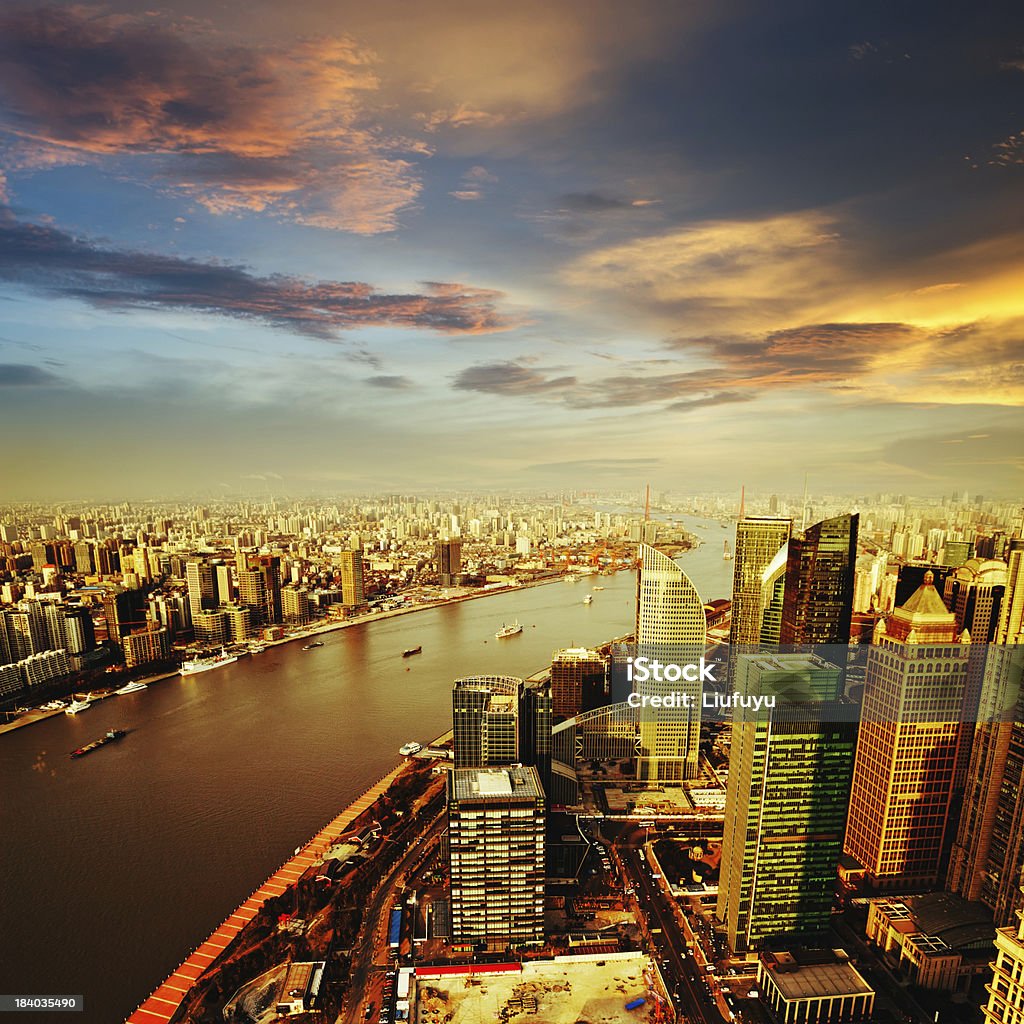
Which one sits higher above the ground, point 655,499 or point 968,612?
point 655,499

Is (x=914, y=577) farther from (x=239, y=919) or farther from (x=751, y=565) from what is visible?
(x=239, y=919)

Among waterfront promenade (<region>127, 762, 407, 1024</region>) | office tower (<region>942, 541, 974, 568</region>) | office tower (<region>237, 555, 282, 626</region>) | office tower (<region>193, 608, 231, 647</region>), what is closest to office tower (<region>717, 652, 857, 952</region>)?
office tower (<region>942, 541, 974, 568</region>)

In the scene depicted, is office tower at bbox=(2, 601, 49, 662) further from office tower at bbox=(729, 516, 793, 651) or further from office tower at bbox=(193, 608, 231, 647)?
office tower at bbox=(729, 516, 793, 651)

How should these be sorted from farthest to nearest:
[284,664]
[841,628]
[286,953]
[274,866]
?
[284,664] → [841,628] → [274,866] → [286,953]

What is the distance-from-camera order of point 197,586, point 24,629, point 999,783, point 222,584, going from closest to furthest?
point 999,783 → point 24,629 → point 197,586 → point 222,584

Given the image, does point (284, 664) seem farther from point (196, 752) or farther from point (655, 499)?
point (655, 499)

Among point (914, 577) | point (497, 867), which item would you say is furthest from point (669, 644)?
point (497, 867)

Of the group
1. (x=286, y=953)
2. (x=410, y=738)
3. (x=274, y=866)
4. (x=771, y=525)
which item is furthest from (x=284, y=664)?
(x=771, y=525)
